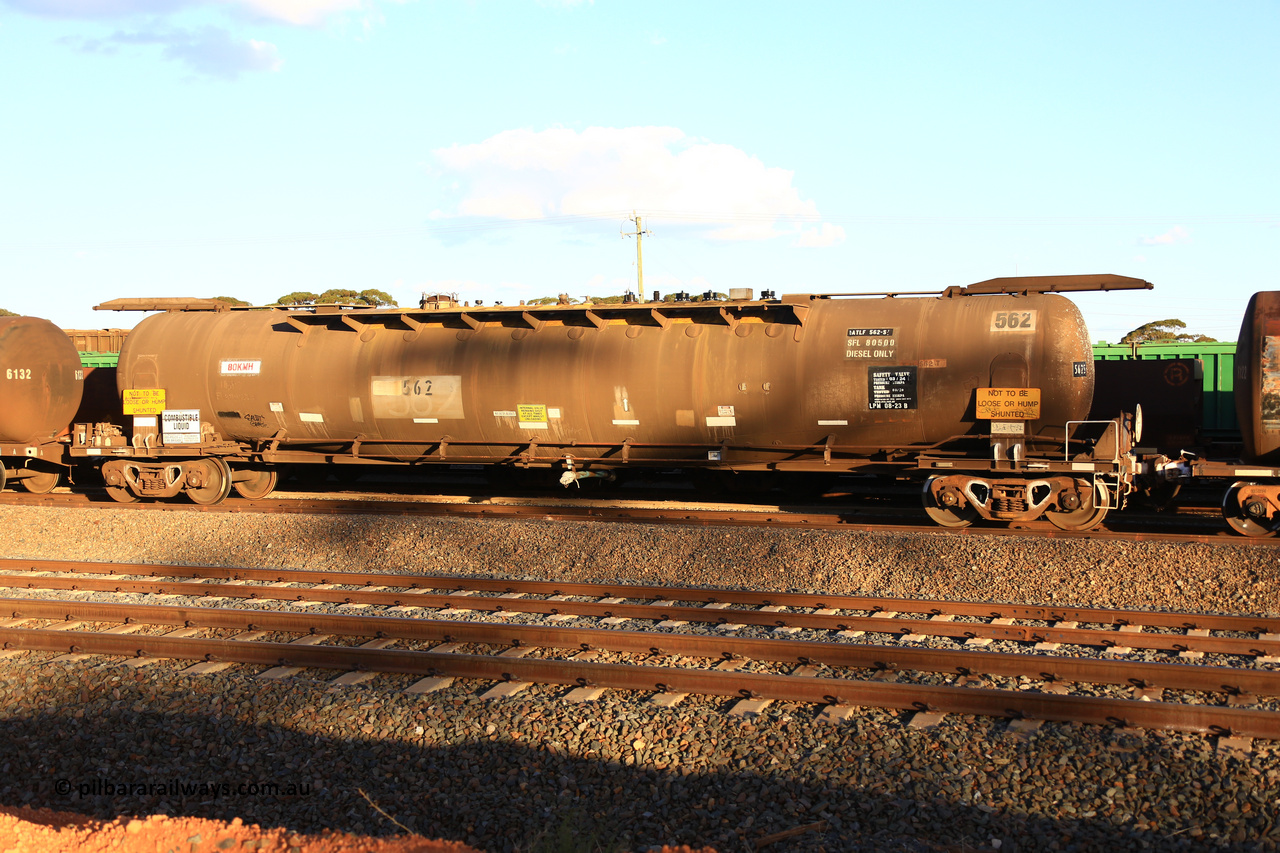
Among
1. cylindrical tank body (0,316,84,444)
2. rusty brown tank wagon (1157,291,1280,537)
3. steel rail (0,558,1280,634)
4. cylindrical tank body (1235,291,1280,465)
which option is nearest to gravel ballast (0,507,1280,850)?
steel rail (0,558,1280,634)

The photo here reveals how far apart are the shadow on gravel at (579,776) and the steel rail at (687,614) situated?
7.40 ft

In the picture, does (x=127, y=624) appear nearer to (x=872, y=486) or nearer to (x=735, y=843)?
(x=735, y=843)

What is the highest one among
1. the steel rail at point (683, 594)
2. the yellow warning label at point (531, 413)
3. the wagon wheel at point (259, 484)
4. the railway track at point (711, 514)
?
the yellow warning label at point (531, 413)

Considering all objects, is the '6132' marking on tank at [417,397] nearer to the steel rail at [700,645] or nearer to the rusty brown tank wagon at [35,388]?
the steel rail at [700,645]

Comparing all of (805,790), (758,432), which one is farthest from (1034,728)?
(758,432)

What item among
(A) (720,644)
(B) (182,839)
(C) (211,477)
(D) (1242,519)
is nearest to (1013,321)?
(D) (1242,519)

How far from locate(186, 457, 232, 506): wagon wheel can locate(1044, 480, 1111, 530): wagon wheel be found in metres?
13.7

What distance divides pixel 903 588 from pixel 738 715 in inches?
174

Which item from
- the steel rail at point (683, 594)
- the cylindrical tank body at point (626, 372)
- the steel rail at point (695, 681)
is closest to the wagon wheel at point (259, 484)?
the cylindrical tank body at point (626, 372)

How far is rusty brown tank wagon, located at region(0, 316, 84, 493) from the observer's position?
16.4 m

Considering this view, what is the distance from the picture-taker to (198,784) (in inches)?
215

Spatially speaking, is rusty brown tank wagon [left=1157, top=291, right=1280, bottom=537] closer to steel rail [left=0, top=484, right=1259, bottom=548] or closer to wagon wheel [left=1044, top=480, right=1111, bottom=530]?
steel rail [left=0, top=484, right=1259, bottom=548]

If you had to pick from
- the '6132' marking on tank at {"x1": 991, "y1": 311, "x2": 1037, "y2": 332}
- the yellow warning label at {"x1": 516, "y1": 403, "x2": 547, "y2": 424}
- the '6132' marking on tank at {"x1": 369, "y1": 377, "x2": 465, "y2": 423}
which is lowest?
the yellow warning label at {"x1": 516, "y1": 403, "x2": 547, "y2": 424}

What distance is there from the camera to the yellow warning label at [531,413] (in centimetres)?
1444
